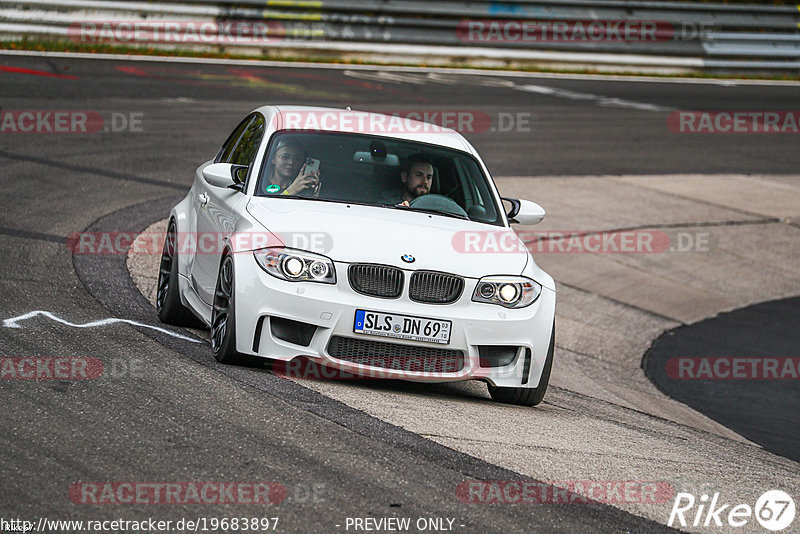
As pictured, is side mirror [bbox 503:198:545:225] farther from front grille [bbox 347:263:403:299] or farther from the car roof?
front grille [bbox 347:263:403:299]

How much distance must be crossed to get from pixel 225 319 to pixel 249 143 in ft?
5.95

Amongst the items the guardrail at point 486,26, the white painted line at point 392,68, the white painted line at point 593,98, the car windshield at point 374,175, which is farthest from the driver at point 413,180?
the white painted line at point 593,98

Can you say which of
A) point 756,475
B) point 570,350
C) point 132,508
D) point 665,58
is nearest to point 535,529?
point 132,508

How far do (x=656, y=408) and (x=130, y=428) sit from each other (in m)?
4.96

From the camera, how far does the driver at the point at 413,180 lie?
25.5 ft

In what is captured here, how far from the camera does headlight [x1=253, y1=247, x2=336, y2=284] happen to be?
667cm

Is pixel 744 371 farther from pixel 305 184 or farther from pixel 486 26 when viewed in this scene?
pixel 486 26

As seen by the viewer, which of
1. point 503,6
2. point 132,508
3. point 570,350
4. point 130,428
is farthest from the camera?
point 503,6

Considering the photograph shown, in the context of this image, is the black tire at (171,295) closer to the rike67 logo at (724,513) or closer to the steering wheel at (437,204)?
the steering wheel at (437,204)

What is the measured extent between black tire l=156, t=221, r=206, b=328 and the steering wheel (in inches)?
70.0

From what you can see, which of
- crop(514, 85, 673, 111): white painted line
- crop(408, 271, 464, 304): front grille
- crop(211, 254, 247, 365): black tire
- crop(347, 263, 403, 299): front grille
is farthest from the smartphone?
crop(514, 85, 673, 111): white painted line

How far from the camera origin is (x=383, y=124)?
8.29 m

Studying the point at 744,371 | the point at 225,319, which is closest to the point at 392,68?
the point at 744,371

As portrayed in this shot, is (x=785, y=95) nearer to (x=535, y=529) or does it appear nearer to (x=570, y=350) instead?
(x=570, y=350)
